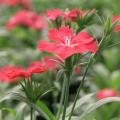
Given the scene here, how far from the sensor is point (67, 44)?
1.33 m

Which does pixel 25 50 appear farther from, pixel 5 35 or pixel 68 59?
pixel 68 59

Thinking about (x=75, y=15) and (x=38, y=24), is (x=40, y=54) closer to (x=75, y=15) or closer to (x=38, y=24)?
(x=38, y=24)

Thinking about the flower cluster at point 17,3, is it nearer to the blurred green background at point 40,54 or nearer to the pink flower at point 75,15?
the blurred green background at point 40,54

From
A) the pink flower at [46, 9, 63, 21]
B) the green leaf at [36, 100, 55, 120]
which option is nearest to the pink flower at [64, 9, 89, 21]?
the pink flower at [46, 9, 63, 21]

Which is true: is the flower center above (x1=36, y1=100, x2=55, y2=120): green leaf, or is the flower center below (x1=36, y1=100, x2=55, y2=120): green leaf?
above

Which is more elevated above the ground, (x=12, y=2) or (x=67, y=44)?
(x=12, y=2)

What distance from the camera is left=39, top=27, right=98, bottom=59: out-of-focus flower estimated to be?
1268 millimetres

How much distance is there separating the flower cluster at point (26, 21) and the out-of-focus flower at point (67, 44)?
2.27m

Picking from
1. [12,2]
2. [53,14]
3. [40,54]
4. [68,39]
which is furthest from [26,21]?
[68,39]

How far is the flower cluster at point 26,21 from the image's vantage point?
11.9ft

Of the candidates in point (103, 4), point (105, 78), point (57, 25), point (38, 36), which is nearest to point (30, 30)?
point (38, 36)

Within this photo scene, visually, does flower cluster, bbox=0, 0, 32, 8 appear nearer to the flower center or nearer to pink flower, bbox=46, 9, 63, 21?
pink flower, bbox=46, 9, 63, 21

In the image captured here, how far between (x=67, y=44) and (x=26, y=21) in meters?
2.39

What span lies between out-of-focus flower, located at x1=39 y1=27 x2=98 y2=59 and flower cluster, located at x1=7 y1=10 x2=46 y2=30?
2.27m
